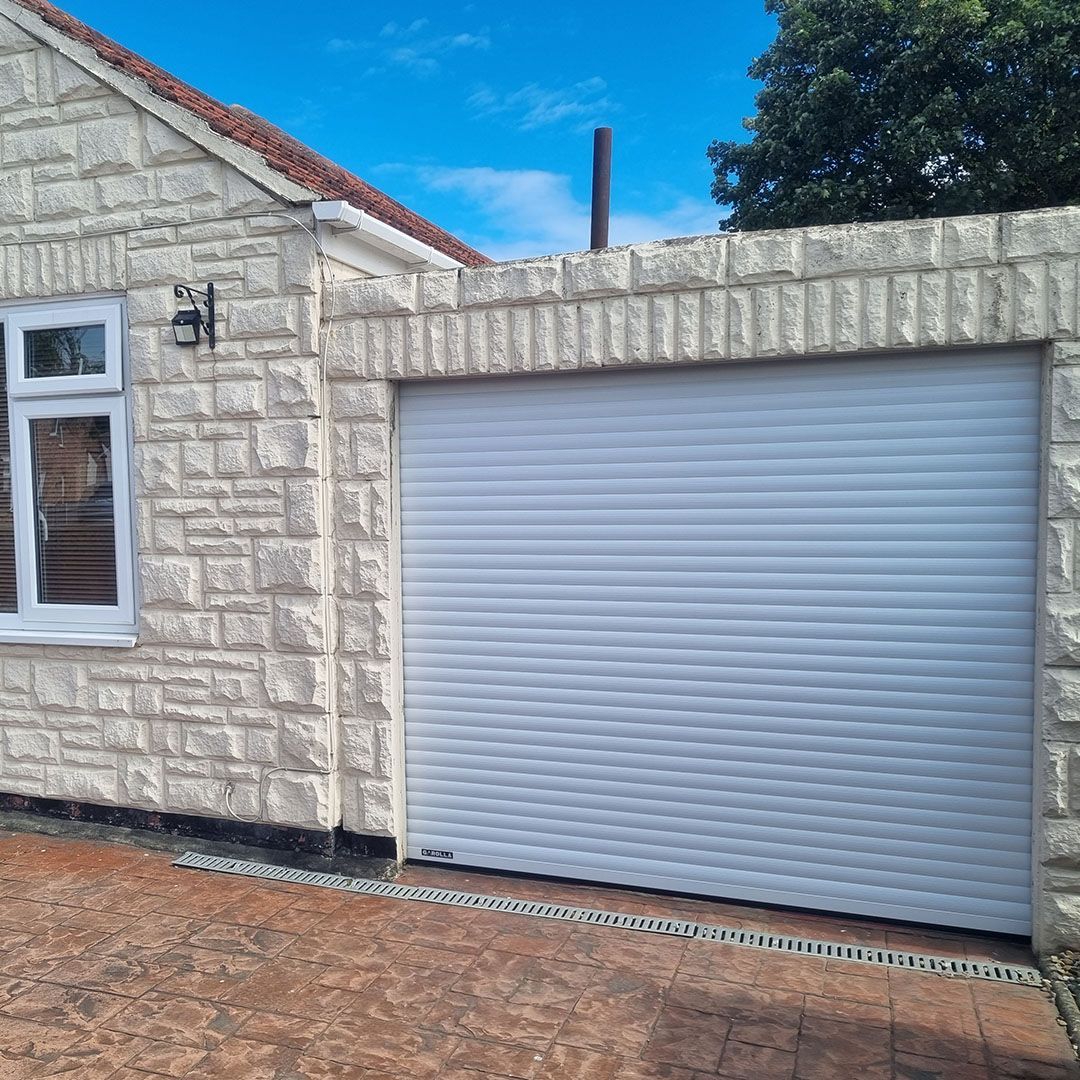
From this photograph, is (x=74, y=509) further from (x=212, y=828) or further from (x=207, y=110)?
(x=207, y=110)

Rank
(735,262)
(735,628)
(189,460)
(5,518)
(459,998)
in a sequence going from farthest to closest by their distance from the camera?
(5,518), (189,460), (735,628), (735,262), (459,998)

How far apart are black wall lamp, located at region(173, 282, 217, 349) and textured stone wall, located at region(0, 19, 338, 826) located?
0.07 m

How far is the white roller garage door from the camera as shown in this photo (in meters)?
4.31

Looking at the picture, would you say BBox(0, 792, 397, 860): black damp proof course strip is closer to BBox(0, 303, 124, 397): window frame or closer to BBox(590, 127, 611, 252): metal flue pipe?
BBox(0, 303, 124, 397): window frame

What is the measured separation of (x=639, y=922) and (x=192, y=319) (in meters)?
3.98

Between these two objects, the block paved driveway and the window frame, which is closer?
the block paved driveway

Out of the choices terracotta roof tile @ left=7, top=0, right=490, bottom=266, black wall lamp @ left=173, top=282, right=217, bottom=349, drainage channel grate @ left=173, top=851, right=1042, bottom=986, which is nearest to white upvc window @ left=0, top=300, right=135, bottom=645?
black wall lamp @ left=173, top=282, right=217, bottom=349

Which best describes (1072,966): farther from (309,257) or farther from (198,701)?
(309,257)

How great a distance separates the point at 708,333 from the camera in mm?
4504

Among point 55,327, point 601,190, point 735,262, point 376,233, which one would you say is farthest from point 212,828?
point 601,190

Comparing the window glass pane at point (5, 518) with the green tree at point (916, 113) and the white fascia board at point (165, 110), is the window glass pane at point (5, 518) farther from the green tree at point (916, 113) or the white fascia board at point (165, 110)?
the green tree at point (916, 113)

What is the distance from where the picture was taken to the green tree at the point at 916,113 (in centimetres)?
1269

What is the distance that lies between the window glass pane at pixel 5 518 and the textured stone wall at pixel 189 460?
43 cm

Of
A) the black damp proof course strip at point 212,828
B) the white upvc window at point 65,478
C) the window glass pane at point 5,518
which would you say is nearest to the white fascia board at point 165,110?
the white upvc window at point 65,478
